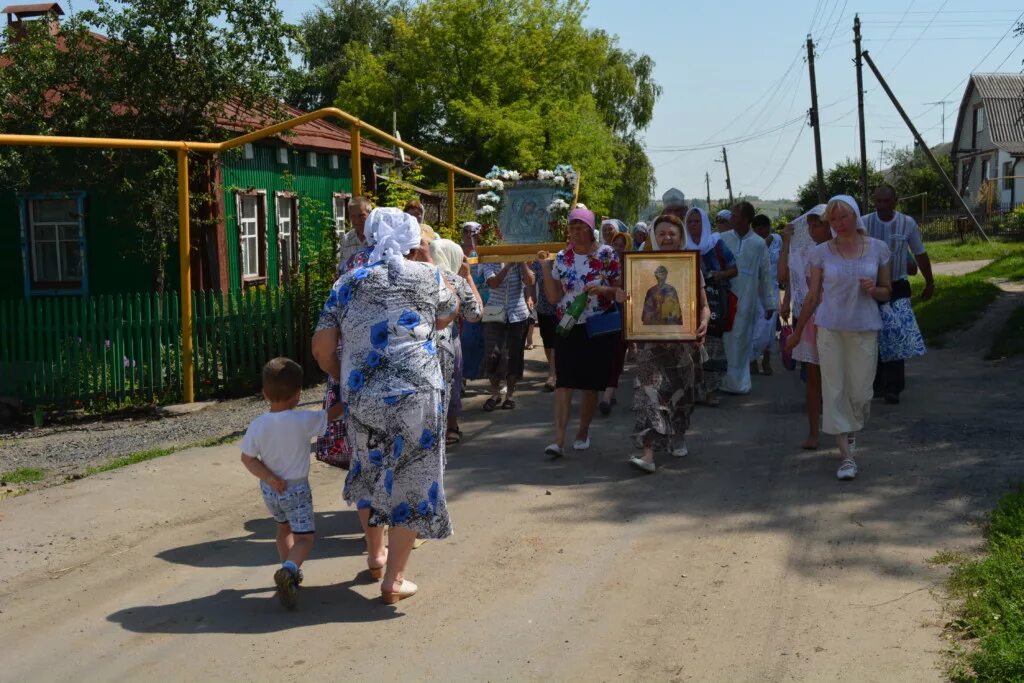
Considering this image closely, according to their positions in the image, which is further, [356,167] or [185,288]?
[185,288]

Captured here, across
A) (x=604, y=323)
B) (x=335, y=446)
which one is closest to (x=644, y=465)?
(x=604, y=323)

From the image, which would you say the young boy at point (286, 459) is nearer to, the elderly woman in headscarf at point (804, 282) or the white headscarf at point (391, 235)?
the white headscarf at point (391, 235)

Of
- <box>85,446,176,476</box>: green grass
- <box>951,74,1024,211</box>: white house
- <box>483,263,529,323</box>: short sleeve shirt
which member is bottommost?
<box>85,446,176,476</box>: green grass

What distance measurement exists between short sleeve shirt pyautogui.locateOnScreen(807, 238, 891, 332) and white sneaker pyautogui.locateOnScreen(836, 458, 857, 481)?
881 millimetres

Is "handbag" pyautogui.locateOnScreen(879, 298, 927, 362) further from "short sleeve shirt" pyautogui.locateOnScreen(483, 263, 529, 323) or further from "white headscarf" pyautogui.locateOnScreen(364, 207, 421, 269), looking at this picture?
"white headscarf" pyautogui.locateOnScreen(364, 207, 421, 269)

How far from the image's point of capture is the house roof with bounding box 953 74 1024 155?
61.5 meters

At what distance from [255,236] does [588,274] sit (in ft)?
45.9

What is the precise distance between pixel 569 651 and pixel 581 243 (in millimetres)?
4003

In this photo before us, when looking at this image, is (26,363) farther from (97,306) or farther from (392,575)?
(392,575)

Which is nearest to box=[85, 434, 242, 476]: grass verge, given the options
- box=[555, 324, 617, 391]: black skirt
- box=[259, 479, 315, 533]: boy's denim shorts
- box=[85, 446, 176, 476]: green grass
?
box=[85, 446, 176, 476]: green grass

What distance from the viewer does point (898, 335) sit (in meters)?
10.4

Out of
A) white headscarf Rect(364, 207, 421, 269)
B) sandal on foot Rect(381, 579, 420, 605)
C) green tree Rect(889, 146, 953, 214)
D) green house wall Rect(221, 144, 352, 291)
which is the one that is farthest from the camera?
green tree Rect(889, 146, 953, 214)

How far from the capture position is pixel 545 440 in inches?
375

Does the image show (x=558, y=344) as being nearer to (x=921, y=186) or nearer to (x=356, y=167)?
(x=356, y=167)
